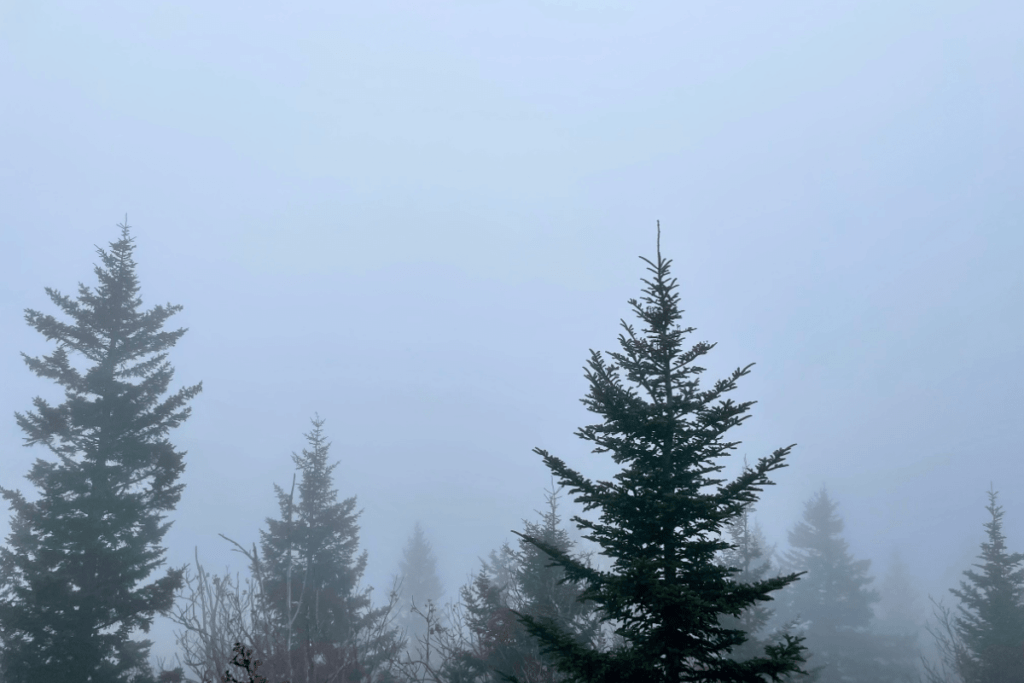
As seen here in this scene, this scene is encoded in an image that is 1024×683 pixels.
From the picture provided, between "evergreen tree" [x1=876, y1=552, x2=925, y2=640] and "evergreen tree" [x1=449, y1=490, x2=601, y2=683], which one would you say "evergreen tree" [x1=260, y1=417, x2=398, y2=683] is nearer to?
"evergreen tree" [x1=449, y1=490, x2=601, y2=683]

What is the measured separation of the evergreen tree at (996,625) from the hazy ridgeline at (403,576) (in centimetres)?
9

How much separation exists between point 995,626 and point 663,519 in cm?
2840

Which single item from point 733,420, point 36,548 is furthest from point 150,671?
point 733,420

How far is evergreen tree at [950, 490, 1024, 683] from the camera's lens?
2409 centimetres

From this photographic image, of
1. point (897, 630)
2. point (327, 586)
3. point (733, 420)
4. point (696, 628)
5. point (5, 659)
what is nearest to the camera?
point (696, 628)

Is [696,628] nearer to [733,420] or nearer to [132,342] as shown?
[733,420]

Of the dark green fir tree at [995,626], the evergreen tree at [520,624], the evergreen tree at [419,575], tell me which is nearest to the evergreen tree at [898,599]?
the dark green fir tree at [995,626]

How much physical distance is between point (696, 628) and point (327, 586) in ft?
76.9

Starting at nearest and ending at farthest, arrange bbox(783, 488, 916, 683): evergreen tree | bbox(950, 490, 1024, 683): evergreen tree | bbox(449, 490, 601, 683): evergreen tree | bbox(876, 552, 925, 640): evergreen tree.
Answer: bbox(449, 490, 601, 683): evergreen tree
bbox(950, 490, 1024, 683): evergreen tree
bbox(783, 488, 916, 683): evergreen tree
bbox(876, 552, 925, 640): evergreen tree

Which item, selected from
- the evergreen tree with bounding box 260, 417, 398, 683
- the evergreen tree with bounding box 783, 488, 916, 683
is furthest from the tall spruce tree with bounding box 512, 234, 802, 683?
the evergreen tree with bounding box 783, 488, 916, 683

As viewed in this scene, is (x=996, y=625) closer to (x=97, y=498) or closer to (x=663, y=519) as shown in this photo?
(x=663, y=519)

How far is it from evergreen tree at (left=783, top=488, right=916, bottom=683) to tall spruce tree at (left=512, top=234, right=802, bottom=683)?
3259 centimetres

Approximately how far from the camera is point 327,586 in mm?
27234

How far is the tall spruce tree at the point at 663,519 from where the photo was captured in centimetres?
798
